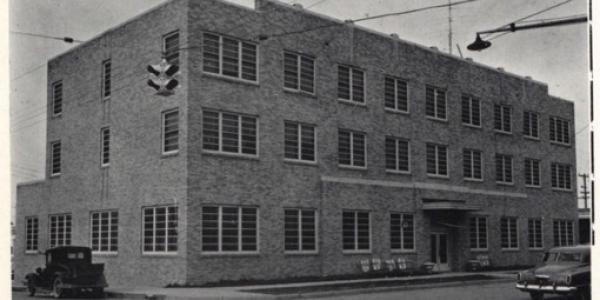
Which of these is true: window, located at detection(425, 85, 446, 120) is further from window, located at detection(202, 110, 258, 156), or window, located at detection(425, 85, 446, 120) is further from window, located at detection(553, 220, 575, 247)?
window, located at detection(553, 220, 575, 247)

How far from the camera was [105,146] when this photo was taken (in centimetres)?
3291

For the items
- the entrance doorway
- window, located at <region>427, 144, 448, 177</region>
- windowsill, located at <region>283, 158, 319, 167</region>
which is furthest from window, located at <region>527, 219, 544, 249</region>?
windowsill, located at <region>283, 158, 319, 167</region>

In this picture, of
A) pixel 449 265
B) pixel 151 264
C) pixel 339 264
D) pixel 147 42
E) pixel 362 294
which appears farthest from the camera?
pixel 449 265

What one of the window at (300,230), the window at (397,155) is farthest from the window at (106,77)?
Answer: the window at (397,155)

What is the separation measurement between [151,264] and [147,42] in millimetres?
9123

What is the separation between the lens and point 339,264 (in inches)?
1275

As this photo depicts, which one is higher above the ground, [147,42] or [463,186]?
[147,42]

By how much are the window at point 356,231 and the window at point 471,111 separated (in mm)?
10231

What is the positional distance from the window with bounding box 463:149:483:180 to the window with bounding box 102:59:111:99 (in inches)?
772

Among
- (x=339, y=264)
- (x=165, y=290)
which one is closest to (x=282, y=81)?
(x=339, y=264)

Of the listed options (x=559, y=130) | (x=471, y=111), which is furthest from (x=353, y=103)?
(x=559, y=130)

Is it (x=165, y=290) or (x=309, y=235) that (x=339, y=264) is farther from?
(x=165, y=290)

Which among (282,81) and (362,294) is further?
(282,81)

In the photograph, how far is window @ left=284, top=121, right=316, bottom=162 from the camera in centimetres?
3133
